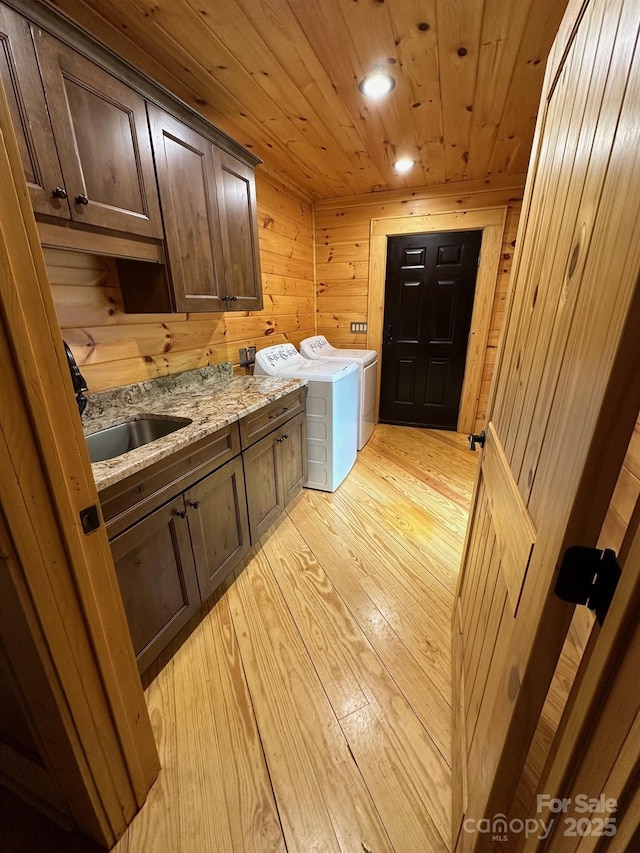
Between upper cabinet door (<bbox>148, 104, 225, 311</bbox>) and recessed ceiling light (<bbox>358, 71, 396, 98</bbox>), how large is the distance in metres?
0.86

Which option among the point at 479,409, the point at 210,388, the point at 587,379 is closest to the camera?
the point at 587,379

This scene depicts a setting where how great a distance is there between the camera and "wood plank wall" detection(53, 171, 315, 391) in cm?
147

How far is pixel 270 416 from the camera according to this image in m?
1.94

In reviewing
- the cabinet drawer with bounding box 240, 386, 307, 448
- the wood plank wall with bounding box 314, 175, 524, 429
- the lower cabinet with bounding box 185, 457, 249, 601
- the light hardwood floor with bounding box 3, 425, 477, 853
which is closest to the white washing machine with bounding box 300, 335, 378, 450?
the wood plank wall with bounding box 314, 175, 524, 429

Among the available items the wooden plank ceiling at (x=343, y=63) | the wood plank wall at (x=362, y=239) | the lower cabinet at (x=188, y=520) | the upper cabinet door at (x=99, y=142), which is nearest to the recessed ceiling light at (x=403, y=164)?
the wooden plank ceiling at (x=343, y=63)

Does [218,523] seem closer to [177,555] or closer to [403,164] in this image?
[177,555]

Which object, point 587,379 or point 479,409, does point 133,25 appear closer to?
point 587,379

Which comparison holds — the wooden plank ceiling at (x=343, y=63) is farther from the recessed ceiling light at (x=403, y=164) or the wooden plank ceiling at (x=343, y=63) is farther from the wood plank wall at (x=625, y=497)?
the wood plank wall at (x=625, y=497)

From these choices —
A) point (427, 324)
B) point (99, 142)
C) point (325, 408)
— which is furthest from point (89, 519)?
point (427, 324)

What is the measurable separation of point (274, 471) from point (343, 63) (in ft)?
6.78

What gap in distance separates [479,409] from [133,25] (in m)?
3.65

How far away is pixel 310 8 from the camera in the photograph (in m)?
1.30

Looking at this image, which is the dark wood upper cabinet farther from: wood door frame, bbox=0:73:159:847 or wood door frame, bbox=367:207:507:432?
wood door frame, bbox=367:207:507:432

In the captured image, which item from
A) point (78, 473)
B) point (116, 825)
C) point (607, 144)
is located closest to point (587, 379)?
point (607, 144)
